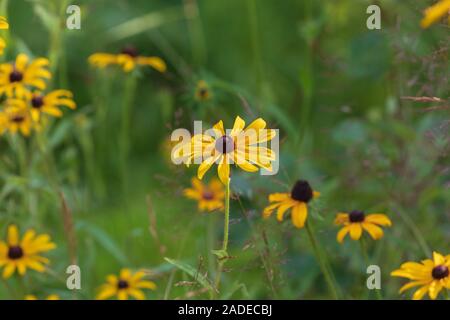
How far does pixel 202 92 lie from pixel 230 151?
0.43 metres

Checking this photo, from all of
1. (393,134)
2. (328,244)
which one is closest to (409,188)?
(393,134)

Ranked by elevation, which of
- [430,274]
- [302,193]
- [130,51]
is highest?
[130,51]

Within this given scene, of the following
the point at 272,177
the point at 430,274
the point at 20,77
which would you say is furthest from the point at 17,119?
the point at 430,274

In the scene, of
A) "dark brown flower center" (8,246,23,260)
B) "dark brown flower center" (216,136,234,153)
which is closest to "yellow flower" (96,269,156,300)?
"dark brown flower center" (8,246,23,260)

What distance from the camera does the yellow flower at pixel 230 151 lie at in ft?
2.77

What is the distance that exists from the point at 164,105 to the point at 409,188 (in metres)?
0.46

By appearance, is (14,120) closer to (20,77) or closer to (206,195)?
(20,77)

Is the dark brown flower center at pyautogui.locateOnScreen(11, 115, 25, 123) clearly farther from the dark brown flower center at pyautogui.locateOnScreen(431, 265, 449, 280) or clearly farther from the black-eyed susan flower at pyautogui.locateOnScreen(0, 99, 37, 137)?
the dark brown flower center at pyautogui.locateOnScreen(431, 265, 449, 280)

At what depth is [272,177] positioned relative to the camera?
119 cm

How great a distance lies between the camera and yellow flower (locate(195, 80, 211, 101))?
1.27 m

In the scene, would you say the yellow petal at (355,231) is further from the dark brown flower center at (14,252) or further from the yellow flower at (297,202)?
the dark brown flower center at (14,252)

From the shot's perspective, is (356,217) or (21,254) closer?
(356,217)
